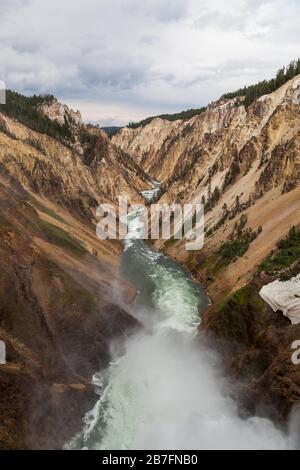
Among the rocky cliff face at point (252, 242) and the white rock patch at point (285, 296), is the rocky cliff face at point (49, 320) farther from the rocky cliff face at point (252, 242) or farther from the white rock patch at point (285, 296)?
the white rock patch at point (285, 296)

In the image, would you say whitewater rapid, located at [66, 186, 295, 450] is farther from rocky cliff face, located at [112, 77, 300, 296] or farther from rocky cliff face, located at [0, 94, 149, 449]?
rocky cliff face, located at [112, 77, 300, 296]

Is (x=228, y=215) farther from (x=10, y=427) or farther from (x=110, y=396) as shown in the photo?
(x=10, y=427)

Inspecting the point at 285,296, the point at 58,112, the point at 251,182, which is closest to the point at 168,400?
the point at 285,296

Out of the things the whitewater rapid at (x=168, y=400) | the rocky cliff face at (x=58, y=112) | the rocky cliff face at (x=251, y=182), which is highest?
the rocky cliff face at (x=58, y=112)

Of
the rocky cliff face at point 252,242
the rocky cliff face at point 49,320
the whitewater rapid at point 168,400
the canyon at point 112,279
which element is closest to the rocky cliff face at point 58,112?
the canyon at point 112,279

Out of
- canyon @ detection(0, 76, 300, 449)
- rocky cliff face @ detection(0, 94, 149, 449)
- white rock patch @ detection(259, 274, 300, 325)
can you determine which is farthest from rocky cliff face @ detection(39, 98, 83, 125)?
white rock patch @ detection(259, 274, 300, 325)

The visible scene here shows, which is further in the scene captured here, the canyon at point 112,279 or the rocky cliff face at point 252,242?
the rocky cliff face at point 252,242

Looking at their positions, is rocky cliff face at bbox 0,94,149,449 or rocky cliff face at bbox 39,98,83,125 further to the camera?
rocky cliff face at bbox 39,98,83,125
